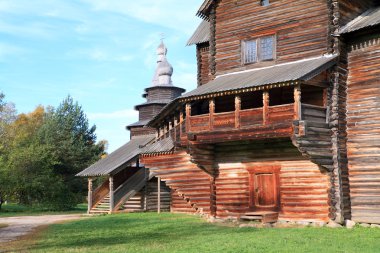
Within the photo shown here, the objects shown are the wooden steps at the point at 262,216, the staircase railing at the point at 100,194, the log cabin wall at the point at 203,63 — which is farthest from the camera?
the staircase railing at the point at 100,194

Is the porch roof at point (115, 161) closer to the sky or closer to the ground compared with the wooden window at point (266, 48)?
closer to the ground

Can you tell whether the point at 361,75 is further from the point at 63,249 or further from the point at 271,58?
the point at 63,249

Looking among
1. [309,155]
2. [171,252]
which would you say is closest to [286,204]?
[309,155]

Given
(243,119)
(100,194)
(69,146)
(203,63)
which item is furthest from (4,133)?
(243,119)

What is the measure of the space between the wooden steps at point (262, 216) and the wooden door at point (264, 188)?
449 millimetres

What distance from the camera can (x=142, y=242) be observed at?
17.1 m

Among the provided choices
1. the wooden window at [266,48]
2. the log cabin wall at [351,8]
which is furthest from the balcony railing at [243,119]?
the log cabin wall at [351,8]

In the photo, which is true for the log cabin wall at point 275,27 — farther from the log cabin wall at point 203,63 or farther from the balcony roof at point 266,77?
the log cabin wall at point 203,63

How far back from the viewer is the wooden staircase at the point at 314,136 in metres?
19.6

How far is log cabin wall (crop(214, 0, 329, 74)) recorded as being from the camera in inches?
863

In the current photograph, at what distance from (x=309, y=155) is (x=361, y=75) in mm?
4241

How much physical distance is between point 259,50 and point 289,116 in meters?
5.08

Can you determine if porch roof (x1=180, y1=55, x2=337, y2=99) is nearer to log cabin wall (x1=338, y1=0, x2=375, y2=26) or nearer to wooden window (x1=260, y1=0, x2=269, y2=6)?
log cabin wall (x1=338, y1=0, x2=375, y2=26)

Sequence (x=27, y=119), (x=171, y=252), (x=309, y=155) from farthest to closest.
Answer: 1. (x=27, y=119)
2. (x=309, y=155)
3. (x=171, y=252)
